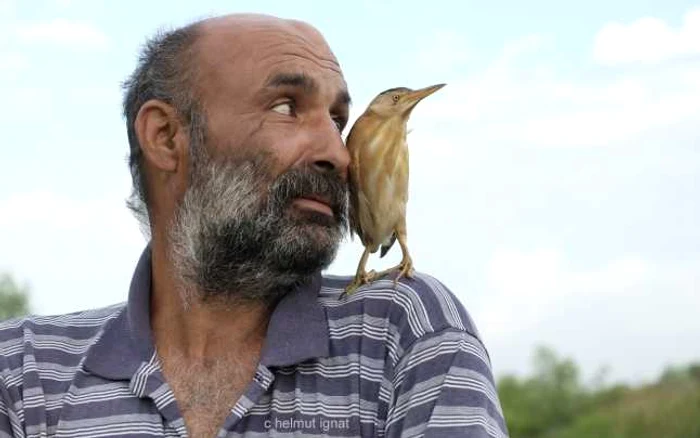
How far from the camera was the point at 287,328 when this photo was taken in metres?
4.16

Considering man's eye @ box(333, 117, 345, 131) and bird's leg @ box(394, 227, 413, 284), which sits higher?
man's eye @ box(333, 117, 345, 131)

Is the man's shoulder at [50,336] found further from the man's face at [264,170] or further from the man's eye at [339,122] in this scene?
the man's eye at [339,122]

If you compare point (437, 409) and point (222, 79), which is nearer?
point (437, 409)

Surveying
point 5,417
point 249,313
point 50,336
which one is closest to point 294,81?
point 249,313

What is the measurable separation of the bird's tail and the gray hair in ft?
2.59

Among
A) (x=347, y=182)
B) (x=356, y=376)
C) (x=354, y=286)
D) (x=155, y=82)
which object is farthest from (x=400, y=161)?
(x=155, y=82)

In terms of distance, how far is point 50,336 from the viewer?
4465 mm

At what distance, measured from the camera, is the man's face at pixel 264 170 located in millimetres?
4105

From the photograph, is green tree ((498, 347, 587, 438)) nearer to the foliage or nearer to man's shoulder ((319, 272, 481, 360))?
the foliage

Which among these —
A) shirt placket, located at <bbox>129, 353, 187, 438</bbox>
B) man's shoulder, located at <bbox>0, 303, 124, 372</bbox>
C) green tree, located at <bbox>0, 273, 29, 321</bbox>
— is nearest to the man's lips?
shirt placket, located at <bbox>129, 353, 187, 438</bbox>

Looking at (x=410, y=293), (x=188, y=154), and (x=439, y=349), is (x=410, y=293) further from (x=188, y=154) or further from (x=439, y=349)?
(x=188, y=154)

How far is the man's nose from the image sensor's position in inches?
161

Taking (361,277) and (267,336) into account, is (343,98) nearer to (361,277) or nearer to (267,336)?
(361,277)

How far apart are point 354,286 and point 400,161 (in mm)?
472
